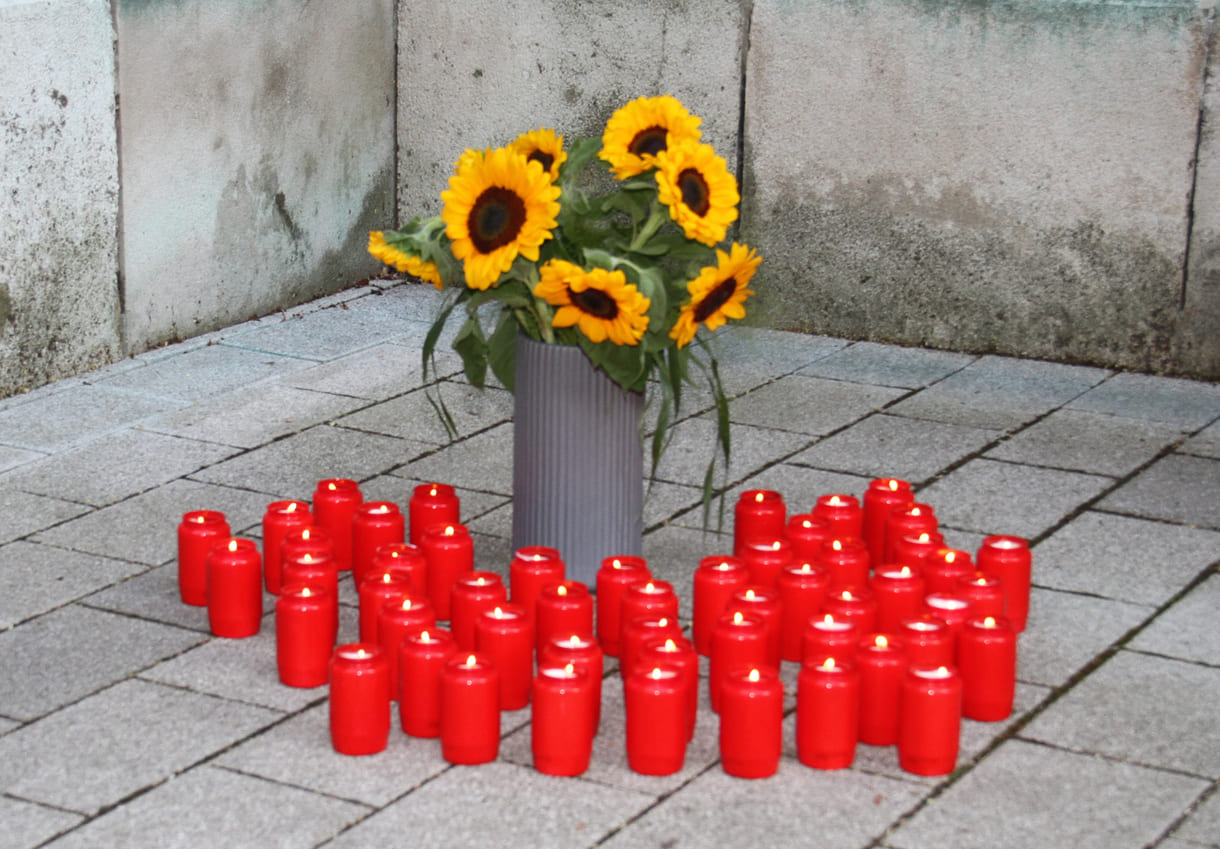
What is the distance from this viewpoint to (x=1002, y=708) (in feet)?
12.0

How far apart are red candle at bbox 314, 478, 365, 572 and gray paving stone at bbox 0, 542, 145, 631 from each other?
0.48 m

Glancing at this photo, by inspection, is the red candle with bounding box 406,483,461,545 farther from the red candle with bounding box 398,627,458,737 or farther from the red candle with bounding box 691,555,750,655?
the red candle with bounding box 398,627,458,737

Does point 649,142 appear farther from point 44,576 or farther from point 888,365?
point 888,365

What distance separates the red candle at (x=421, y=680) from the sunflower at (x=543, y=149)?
1252 mm

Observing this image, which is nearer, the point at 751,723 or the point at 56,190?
the point at 751,723

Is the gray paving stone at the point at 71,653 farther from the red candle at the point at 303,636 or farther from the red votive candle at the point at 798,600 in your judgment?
the red votive candle at the point at 798,600

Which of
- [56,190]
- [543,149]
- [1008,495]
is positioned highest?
[543,149]

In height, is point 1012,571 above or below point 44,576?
above

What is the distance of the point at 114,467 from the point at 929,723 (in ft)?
9.39

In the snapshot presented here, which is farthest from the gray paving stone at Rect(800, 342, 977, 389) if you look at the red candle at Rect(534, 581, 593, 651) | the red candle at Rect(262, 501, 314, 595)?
the red candle at Rect(534, 581, 593, 651)

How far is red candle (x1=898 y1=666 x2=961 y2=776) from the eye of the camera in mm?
3381

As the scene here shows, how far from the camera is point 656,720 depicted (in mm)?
3348

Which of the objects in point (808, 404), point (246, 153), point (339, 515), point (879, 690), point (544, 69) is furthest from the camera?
point (544, 69)

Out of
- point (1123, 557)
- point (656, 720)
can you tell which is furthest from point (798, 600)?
point (1123, 557)
